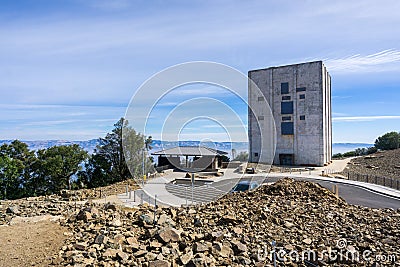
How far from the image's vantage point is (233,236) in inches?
324

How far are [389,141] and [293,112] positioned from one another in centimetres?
3070

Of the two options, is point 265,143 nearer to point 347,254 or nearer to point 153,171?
point 153,171

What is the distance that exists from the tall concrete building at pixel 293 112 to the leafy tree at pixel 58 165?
23817 millimetres

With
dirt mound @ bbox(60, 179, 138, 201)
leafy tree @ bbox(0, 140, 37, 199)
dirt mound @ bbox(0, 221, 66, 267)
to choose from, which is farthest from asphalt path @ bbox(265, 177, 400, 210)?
leafy tree @ bbox(0, 140, 37, 199)

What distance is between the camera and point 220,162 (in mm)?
34188

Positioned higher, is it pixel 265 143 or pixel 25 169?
pixel 265 143

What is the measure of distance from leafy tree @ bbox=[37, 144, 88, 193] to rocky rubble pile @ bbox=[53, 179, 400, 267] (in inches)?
721

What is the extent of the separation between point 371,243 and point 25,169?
27.7 meters

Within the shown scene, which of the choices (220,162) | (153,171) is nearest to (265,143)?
(220,162)

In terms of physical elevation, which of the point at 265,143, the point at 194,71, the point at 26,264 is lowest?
the point at 26,264

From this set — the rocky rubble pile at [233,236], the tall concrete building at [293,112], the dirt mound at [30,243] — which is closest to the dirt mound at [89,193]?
the rocky rubble pile at [233,236]

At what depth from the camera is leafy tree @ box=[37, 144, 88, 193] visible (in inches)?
1059

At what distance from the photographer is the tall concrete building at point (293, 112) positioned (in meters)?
38.5

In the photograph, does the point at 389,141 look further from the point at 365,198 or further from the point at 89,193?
the point at 89,193
